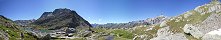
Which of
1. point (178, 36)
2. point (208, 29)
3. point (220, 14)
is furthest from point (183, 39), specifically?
point (220, 14)

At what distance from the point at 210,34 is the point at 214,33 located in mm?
878

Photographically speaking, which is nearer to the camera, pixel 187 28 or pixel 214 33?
pixel 214 33

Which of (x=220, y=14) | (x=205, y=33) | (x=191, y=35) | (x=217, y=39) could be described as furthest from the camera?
(x=220, y=14)

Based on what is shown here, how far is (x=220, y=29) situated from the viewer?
→ 60.4m

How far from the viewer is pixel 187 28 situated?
69625 millimetres

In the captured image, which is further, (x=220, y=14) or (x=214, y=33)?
(x=220, y=14)

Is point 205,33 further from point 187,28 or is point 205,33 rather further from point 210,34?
point 187,28

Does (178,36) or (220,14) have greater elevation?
(220,14)

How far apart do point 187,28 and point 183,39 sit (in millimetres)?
6587

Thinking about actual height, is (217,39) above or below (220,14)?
below

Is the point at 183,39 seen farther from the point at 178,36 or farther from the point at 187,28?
the point at 187,28

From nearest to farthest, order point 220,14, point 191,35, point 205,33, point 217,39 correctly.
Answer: point 217,39
point 205,33
point 191,35
point 220,14

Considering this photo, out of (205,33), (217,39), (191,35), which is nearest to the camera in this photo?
(217,39)

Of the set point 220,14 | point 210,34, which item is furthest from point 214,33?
point 220,14
